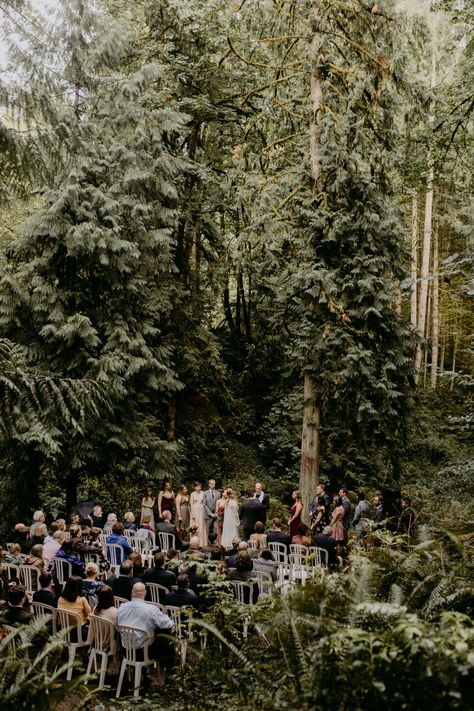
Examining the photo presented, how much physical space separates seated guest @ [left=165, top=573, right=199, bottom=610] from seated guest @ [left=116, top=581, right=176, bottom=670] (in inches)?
20.3

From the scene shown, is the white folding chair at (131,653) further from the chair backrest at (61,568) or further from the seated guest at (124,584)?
the chair backrest at (61,568)

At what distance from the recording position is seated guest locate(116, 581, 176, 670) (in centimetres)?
702

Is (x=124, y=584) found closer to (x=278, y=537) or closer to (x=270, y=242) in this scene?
(x=278, y=537)

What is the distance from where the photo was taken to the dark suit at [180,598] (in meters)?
7.73

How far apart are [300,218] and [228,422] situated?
8.95 metres

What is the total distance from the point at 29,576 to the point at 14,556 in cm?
83

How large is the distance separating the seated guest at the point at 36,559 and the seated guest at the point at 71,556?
34 cm

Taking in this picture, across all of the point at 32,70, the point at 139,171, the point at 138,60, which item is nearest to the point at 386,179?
the point at 139,171

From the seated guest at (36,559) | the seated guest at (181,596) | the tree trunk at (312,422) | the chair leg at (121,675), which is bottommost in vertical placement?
the chair leg at (121,675)

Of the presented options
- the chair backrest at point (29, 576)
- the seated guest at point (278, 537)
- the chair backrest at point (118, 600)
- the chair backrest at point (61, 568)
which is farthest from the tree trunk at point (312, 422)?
the chair backrest at point (118, 600)

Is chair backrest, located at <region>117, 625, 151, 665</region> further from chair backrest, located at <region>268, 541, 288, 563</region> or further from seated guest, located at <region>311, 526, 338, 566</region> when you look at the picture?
seated guest, located at <region>311, 526, 338, 566</region>

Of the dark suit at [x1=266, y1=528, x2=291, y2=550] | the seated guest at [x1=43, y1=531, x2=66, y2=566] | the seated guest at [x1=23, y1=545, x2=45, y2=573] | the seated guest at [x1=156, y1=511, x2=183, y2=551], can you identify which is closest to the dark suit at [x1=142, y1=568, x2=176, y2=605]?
the seated guest at [x1=23, y1=545, x2=45, y2=573]

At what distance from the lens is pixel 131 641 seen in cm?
705

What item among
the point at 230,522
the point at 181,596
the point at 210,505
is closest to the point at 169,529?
the point at 230,522
